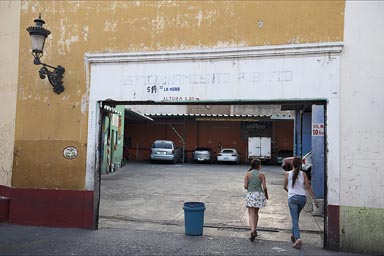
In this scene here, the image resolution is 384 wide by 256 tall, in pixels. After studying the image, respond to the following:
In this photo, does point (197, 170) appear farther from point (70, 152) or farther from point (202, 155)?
point (70, 152)

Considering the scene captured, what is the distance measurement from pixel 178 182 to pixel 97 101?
9.90 m

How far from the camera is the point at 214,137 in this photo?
34.0m

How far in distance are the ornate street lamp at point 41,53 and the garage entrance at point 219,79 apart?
697mm

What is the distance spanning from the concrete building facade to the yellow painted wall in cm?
2

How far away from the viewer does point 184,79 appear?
7984mm

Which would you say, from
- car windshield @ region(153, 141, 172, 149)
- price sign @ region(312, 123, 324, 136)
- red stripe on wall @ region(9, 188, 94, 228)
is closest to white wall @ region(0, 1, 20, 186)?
red stripe on wall @ region(9, 188, 94, 228)

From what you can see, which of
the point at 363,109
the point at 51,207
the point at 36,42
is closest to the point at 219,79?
the point at 363,109

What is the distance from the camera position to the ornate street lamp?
7.73m

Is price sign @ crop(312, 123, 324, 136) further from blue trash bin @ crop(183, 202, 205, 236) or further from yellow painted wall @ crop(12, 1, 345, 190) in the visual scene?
blue trash bin @ crop(183, 202, 205, 236)

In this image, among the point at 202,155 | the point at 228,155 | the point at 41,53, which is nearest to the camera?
the point at 41,53

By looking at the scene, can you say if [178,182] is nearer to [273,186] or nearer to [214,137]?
[273,186]

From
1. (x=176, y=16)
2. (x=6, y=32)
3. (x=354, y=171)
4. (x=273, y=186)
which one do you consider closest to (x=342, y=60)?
(x=354, y=171)

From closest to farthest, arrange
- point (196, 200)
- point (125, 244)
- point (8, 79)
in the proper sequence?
point (125, 244), point (8, 79), point (196, 200)

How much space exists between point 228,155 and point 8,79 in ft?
75.2
